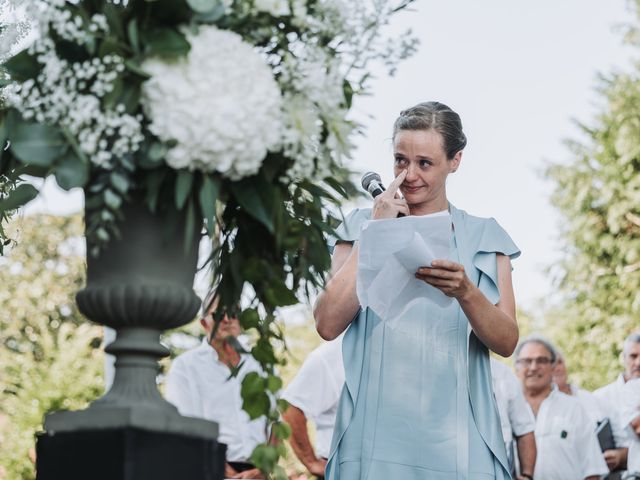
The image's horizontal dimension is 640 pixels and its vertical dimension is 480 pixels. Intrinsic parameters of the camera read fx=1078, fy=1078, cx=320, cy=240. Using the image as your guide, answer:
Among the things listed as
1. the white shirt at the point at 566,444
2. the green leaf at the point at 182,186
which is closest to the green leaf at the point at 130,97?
the green leaf at the point at 182,186

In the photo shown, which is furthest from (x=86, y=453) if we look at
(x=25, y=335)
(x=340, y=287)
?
(x=25, y=335)

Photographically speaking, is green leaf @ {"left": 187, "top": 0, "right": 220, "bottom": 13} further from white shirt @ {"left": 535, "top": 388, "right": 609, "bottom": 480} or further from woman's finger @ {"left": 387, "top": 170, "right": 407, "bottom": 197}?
white shirt @ {"left": 535, "top": 388, "right": 609, "bottom": 480}

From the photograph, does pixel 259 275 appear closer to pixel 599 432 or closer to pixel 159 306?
pixel 159 306

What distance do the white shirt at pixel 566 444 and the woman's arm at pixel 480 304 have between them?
425 cm

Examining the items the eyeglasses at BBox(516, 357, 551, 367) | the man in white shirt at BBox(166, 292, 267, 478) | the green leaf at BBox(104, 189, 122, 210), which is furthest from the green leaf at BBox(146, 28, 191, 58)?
the eyeglasses at BBox(516, 357, 551, 367)

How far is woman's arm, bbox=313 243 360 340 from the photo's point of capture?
10.9ft

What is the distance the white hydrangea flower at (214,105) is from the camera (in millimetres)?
2152

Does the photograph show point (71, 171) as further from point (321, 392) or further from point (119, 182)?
point (321, 392)

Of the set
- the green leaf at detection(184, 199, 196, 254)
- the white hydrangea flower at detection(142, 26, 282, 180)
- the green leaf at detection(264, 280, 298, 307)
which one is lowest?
the green leaf at detection(264, 280, 298, 307)

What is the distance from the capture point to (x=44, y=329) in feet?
78.6

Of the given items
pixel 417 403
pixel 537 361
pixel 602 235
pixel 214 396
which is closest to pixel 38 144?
pixel 417 403

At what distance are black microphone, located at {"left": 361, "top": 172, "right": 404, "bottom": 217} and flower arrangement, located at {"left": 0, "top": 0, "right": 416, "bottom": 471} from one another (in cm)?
107

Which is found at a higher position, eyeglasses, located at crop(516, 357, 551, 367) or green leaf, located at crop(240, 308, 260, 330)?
eyeglasses, located at crop(516, 357, 551, 367)

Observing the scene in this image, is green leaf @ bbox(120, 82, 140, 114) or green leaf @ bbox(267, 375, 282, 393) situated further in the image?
green leaf @ bbox(267, 375, 282, 393)
